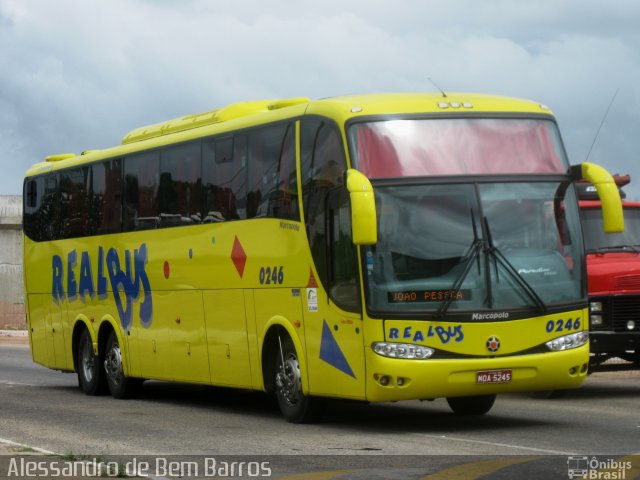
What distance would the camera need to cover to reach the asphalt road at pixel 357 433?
41.3 feet

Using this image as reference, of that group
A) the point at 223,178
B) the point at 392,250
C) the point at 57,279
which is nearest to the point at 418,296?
the point at 392,250

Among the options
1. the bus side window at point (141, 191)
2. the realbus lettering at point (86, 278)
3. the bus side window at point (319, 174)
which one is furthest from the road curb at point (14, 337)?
the bus side window at point (319, 174)

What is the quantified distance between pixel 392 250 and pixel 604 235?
612 centimetres

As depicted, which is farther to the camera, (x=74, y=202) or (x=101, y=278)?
(x=74, y=202)

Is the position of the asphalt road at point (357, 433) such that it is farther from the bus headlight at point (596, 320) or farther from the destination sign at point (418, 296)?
the destination sign at point (418, 296)

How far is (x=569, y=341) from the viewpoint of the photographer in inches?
628

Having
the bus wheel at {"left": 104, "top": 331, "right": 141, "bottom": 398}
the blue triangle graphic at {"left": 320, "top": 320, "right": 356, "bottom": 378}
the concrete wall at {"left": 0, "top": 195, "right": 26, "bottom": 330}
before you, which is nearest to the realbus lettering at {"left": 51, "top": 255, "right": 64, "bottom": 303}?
the bus wheel at {"left": 104, "top": 331, "right": 141, "bottom": 398}

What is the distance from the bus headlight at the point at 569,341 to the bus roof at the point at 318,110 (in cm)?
241

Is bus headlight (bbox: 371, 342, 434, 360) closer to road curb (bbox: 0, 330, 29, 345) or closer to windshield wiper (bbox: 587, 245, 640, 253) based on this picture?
windshield wiper (bbox: 587, 245, 640, 253)

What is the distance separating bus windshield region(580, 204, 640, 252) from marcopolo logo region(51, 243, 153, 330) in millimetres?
5915

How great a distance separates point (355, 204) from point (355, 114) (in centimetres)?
146

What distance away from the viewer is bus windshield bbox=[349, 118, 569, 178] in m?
15.7

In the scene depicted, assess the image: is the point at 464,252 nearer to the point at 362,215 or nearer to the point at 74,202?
the point at 362,215

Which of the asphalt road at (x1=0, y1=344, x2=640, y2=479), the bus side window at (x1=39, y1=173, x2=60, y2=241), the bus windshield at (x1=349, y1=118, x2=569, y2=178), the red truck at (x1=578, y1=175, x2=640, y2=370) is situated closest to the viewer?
the asphalt road at (x1=0, y1=344, x2=640, y2=479)
